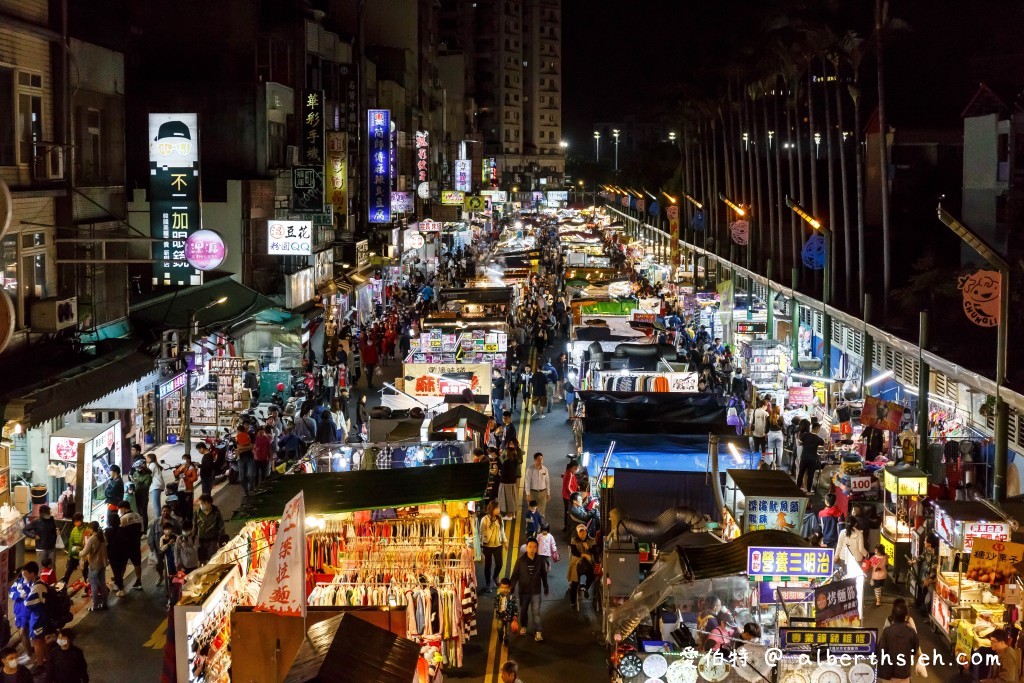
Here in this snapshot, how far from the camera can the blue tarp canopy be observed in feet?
62.6

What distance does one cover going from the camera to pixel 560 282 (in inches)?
2340

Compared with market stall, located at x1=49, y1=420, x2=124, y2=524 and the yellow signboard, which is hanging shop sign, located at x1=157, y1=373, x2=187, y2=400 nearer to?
market stall, located at x1=49, y1=420, x2=124, y2=524

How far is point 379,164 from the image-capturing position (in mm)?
46281

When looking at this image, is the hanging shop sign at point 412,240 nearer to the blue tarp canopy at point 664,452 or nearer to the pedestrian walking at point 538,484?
the pedestrian walking at point 538,484

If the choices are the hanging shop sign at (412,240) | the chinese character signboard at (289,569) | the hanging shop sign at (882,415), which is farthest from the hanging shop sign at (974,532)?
the hanging shop sign at (412,240)

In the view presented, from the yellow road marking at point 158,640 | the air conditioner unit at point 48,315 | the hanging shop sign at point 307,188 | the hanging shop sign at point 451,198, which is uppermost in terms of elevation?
the hanging shop sign at point 451,198

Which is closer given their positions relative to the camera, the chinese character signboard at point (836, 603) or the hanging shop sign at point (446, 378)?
the chinese character signboard at point (836, 603)

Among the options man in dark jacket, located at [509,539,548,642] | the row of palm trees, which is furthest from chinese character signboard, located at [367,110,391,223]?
man in dark jacket, located at [509,539,548,642]

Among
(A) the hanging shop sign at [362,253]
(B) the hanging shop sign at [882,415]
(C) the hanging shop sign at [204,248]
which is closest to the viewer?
(B) the hanging shop sign at [882,415]

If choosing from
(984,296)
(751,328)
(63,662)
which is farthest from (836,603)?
(751,328)

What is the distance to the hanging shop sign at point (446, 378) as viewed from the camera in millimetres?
25953

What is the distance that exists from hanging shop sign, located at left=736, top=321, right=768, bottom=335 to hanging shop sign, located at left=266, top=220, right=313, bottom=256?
1276cm

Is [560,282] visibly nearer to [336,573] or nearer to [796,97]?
[796,97]

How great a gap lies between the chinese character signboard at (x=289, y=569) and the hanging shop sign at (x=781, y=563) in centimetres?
489
